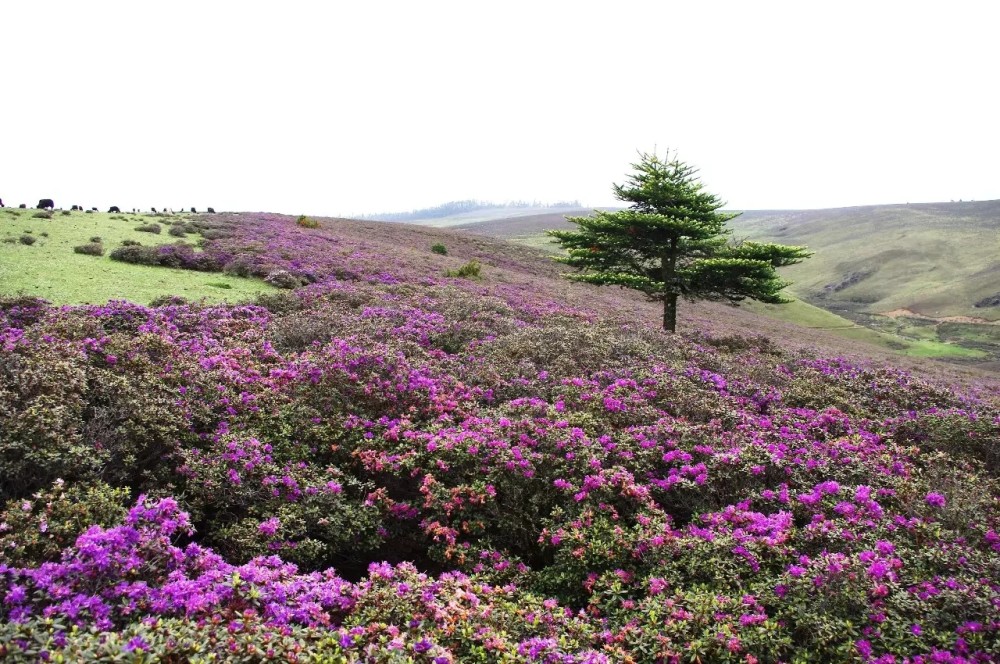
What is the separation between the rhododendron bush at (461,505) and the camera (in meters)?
4.96

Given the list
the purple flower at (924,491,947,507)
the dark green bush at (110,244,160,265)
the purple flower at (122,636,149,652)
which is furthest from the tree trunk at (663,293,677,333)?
the dark green bush at (110,244,160,265)

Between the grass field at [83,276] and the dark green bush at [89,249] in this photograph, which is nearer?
the grass field at [83,276]

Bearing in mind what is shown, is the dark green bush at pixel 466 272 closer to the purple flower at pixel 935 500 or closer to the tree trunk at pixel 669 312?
the tree trunk at pixel 669 312

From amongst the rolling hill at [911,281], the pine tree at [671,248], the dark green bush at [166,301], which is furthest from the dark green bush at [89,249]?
the rolling hill at [911,281]

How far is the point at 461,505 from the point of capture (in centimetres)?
771

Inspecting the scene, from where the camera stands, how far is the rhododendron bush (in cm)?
496

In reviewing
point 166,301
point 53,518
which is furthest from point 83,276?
point 53,518

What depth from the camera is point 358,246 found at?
39.7 metres

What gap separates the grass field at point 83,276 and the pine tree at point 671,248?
13.3 m

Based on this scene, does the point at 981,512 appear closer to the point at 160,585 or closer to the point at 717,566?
the point at 717,566

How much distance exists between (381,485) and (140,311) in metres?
9.27

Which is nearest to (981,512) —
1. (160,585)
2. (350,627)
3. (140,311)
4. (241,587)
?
(350,627)

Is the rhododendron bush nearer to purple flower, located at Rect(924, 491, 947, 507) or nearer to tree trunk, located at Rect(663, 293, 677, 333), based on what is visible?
purple flower, located at Rect(924, 491, 947, 507)

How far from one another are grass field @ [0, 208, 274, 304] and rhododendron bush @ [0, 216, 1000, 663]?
4.56m
